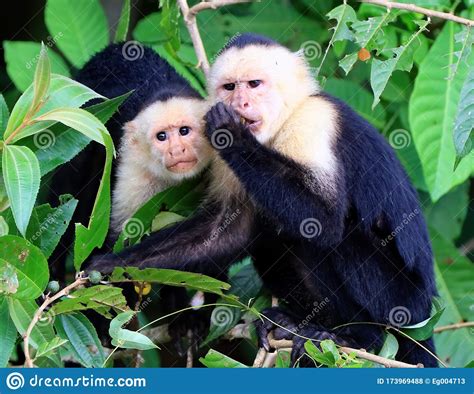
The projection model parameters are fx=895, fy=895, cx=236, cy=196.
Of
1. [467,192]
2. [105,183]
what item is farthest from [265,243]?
[467,192]

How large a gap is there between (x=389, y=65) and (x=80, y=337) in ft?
4.97

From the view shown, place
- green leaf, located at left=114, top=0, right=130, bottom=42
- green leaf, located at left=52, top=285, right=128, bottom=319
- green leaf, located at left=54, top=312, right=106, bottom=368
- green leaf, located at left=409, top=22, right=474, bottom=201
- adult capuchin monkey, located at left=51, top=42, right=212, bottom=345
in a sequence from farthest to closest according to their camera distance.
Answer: green leaf, located at left=114, top=0, right=130, bottom=42
green leaf, located at left=409, top=22, right=474, bottom=201
adult capuchin monkey, located at left=51, top=42, right=212, bottom=345
green leaf, located at left=54, top=312, right=106, bottom=368
green leaf, located at left=52, top=285, right=128, bottom=319

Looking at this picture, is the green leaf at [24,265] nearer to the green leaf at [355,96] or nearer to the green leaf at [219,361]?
the green leaf at [219,361]

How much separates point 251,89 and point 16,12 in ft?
9.92

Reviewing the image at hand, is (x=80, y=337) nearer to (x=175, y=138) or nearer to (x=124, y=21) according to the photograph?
(x=175, y=138)

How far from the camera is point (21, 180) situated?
2.78 m

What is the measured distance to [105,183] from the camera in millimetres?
3055

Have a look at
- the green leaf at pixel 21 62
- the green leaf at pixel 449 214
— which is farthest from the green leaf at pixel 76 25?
the green leaf at pixel 449 214

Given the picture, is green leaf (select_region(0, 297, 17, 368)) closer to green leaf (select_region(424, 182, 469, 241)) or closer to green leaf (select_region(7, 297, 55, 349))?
green leaf (select_region(7, 297, 55, 349))

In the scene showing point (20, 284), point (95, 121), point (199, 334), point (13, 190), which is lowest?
point (199, 334)

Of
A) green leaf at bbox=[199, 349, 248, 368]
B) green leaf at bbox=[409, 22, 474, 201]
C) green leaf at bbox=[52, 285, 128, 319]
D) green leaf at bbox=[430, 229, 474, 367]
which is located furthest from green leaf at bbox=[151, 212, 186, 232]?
green leaf at bbox=[430, 229, 474, 367]

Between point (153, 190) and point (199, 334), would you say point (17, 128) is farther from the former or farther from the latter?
point (199, 334)

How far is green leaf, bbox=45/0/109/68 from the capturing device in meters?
4.79

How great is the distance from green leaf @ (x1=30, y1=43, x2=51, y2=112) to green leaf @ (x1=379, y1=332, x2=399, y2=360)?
157 cm
